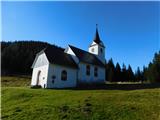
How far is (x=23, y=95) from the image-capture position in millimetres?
19109

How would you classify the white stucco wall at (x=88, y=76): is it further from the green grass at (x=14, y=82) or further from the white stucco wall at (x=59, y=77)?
the green grass at (x=14, y=82)

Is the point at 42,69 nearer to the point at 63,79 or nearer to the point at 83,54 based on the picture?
the point at 63,79

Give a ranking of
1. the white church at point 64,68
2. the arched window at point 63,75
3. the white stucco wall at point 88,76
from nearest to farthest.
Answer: the white church at point 64,68 → the arched window at point 63,75 → the white stucco wall at point 88,76

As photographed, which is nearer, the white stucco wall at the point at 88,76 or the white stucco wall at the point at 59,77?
Result: the white stucco wall at the point at 59,77

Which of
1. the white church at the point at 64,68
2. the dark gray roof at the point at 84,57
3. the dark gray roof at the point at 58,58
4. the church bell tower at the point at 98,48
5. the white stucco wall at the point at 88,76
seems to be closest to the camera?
the white church at the point at 64,68

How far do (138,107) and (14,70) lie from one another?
2867 inches

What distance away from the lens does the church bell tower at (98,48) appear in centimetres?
4150

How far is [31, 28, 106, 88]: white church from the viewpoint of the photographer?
28.4 metres

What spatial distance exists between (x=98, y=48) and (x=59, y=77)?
50.2 ft

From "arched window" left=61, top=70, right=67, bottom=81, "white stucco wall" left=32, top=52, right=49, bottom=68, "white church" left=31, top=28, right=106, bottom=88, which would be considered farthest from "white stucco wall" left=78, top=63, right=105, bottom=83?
"white stucco wall" left=32, top=52, right=49, bottom=68

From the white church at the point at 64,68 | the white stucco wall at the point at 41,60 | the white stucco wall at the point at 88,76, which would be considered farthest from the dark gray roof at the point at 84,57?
the white stucco wall at the point at 41,60

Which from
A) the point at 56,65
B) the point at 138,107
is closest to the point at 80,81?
the point at 56,65

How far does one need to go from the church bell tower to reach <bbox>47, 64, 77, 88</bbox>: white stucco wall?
11106mm

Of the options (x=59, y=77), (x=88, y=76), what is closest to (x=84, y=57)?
(x=88, y=76)
